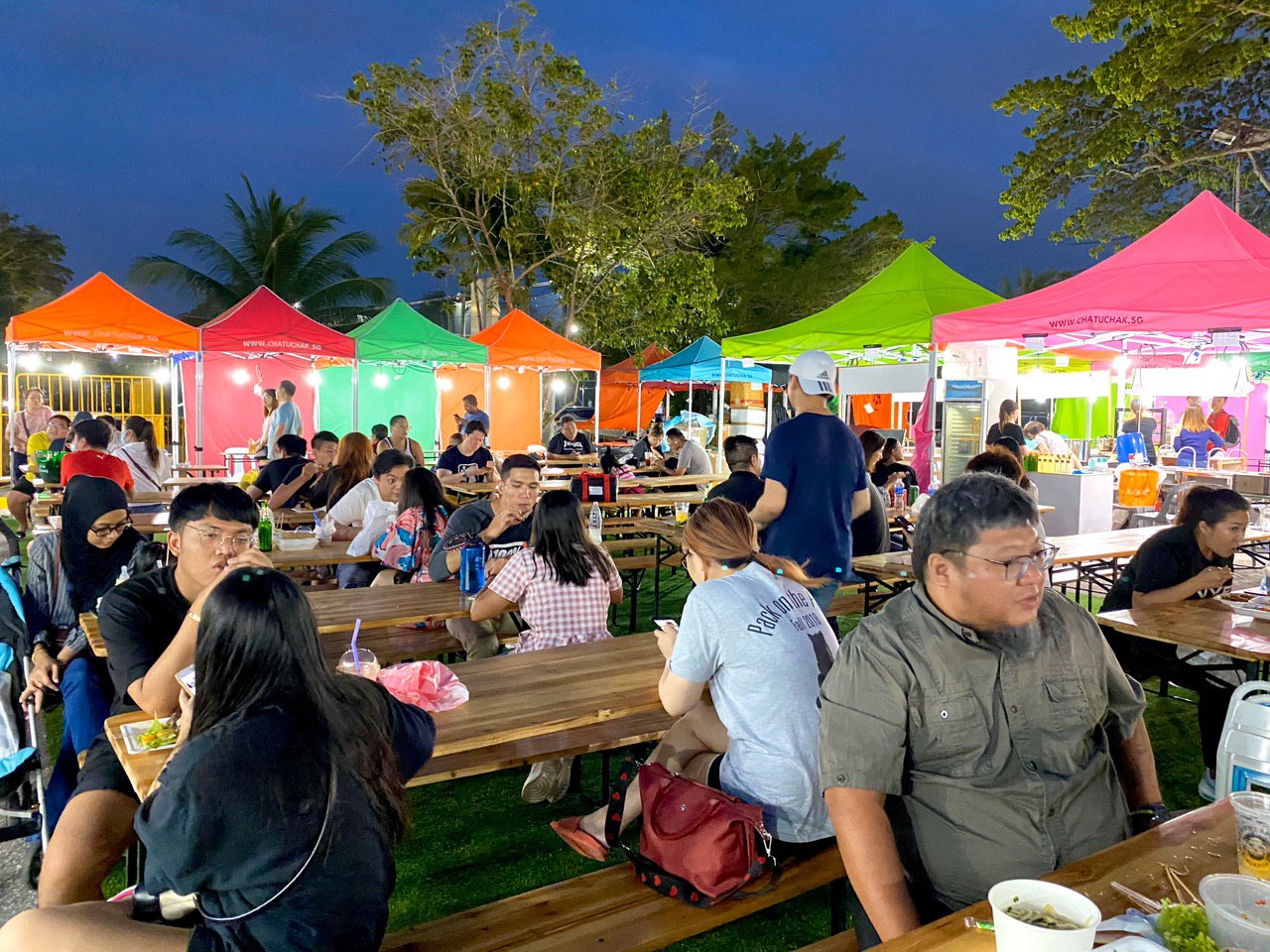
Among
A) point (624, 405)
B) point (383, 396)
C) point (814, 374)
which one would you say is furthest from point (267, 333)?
point (624, 405)

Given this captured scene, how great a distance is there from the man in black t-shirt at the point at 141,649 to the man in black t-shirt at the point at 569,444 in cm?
1051

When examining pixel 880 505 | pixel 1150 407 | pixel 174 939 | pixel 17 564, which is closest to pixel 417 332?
pixel 880 505

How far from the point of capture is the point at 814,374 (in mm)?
4543

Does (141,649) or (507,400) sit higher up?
(507,400)

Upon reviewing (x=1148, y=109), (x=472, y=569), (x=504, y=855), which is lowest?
(x=504, y=855)

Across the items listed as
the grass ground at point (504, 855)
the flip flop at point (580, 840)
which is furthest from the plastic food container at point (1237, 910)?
the flip flop at point (580, 840)

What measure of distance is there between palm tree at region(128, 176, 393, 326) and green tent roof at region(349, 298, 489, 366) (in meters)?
10.4

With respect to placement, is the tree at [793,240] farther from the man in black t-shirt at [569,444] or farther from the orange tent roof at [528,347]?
the man in black t-shirt at [569,444]

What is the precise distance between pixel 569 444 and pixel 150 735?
37.6ft

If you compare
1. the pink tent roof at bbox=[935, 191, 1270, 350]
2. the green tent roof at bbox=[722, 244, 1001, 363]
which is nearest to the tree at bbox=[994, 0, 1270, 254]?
the green tent roof at bbox=[722, 244, 1001, 363]

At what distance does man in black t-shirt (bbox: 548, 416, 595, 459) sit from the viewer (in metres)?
13.5

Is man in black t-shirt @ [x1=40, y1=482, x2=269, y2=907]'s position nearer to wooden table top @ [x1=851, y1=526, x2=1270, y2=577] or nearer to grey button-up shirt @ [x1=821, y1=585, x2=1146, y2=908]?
grey button-up shirt @ [x1=821, y1=585, x2=1146, y2=908]

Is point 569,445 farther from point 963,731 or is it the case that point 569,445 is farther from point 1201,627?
point 963,731

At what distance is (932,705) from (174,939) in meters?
1.61
